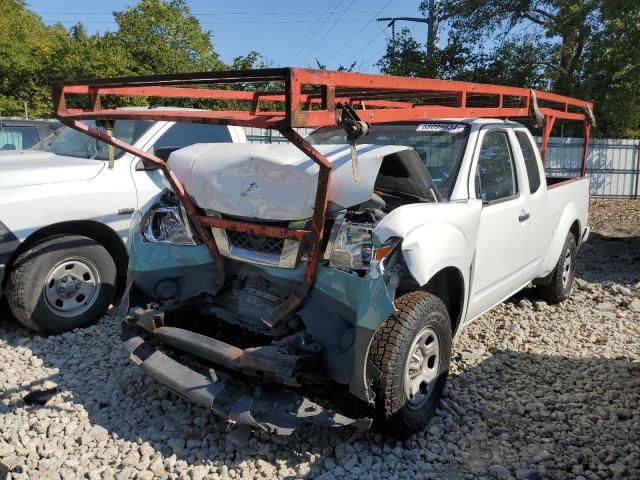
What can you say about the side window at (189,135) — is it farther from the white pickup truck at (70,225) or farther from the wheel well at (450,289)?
the wheel well at (450,289)

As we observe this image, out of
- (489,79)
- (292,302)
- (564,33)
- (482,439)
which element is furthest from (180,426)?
(489,79)

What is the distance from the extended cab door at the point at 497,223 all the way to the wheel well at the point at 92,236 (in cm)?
323

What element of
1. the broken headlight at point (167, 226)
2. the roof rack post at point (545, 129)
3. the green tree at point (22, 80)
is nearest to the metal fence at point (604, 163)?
the roof rack post at point (545, 129)

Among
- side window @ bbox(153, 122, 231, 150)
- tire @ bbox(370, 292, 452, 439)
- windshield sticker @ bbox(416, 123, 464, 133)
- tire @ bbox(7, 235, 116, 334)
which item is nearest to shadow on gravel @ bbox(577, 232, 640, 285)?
windshield sticker @ bbox(416, 123, 464, 133)

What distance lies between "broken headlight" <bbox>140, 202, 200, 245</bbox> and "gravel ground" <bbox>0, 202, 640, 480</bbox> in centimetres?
105

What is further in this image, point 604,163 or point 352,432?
point 604,163

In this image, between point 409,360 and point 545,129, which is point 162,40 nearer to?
point 545,129

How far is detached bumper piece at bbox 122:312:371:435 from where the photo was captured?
2875 millimetres

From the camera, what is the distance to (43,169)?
5.00m

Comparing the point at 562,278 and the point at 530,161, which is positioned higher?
the point at 530,161

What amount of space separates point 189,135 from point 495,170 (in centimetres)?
320

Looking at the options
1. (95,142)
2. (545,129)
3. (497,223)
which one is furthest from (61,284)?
(545,129)

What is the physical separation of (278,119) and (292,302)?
3.47 feet

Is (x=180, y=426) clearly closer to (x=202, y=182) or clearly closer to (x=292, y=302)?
(x=292, y=302)
